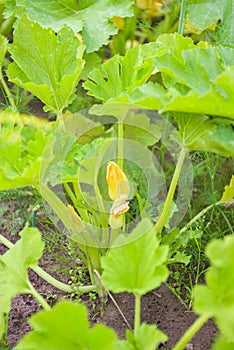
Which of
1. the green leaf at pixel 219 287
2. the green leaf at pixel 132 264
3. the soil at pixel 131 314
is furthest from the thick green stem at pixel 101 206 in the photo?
the green leaf at pixel 219 287

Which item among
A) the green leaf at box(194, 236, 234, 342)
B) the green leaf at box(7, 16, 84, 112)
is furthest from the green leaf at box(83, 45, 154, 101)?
the green leaf at box(194, 236, 234, 342)

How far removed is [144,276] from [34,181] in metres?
0.36

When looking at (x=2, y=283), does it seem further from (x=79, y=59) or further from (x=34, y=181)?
(x=79, y=59)

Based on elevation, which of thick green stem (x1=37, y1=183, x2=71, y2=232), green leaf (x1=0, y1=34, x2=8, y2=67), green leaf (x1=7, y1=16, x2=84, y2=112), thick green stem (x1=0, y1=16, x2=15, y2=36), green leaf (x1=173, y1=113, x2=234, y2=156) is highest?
green leaf (x1=7, y1=16, x2=84, y2=112)

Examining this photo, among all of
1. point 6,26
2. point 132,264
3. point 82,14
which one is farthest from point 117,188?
point 6,26

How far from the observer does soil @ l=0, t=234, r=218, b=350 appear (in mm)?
1494

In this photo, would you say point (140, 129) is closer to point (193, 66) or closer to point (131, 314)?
point (193, 66)

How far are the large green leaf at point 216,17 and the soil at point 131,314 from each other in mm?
835

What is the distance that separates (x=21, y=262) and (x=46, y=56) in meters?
0.60

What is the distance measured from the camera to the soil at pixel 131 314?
58.8 inches

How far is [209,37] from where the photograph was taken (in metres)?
2.11

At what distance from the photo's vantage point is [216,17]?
1962mm

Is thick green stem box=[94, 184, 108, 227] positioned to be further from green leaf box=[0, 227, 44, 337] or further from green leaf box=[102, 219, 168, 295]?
green leaf box=[102, 219, 168, 295]

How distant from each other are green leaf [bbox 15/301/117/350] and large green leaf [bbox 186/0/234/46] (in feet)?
4.08
